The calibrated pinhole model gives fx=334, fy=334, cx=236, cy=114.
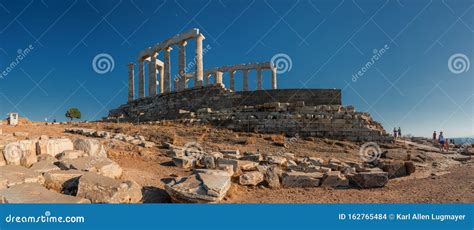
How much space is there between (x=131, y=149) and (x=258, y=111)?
10064mm

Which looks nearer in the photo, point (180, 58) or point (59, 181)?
point (59, 181)

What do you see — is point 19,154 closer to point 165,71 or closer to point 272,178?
point 272,178

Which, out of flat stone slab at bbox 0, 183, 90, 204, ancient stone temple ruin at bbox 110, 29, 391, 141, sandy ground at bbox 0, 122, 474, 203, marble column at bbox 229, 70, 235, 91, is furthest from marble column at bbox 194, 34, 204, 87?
flat stone slab at bbox 0, 183, 90, 204

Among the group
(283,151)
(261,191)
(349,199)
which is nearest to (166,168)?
(261,191)

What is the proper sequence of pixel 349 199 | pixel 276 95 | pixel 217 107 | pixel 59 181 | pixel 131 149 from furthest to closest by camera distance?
pixel 217 107, pixel 276 95, pixel 131 149, pixel 349 199, pixel 59 181

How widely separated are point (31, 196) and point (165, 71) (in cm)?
2743

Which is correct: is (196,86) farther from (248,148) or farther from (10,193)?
(10,193)

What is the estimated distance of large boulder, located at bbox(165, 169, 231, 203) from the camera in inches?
248

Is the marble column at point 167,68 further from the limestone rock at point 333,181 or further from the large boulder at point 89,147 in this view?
the limestone rock at point 333,181

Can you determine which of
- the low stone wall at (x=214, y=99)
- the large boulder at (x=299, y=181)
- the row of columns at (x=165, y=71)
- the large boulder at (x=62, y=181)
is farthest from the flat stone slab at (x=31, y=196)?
the row of columns at (x=165, y=71)

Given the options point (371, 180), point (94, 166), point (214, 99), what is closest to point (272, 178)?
point (371, 180)

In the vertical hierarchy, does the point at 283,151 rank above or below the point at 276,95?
below

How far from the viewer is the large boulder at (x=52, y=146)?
8.17 meters

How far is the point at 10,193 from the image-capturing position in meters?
5.70
